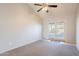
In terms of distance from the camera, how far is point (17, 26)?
6.02ft

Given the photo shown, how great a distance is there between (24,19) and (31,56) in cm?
60

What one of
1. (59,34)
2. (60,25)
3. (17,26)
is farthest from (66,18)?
(17,26)

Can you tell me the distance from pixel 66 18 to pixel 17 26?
0.78 m

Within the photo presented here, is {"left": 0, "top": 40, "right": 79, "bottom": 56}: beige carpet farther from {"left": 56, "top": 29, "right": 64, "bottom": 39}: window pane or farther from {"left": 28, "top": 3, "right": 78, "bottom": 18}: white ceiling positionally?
{"left": 28, "top": 3, "right": 78, "bottom": 18}: white ceiling

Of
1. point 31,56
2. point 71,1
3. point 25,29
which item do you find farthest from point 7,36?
point 71,1

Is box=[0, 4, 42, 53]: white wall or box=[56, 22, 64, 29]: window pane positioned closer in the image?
box=[0, 4, 42, 53]: white wall

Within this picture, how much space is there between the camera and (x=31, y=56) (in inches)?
65.5

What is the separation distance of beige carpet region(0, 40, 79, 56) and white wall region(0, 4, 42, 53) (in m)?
0.08

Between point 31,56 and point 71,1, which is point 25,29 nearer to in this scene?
point 31,56

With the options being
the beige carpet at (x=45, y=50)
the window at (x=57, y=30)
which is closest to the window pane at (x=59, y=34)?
the window at (x=57, y=30)

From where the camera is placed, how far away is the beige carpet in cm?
169

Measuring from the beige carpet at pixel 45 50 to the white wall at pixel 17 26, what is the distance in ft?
0.28

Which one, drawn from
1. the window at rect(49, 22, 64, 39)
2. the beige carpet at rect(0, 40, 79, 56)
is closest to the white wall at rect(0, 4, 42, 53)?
the beige carpet at rect(0, 40, 79, 56)

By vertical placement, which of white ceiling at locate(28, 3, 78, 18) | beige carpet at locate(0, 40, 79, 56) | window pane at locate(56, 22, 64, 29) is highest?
white ceiling at locate(28, 3, 78, 18)
